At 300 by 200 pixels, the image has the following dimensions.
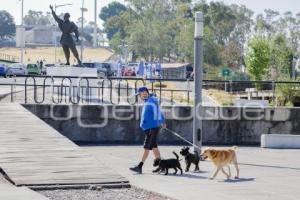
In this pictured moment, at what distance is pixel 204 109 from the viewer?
2177cm

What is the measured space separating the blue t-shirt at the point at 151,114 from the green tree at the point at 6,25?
175973mm

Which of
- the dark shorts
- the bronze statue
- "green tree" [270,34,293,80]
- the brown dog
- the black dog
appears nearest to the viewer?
the brown dog

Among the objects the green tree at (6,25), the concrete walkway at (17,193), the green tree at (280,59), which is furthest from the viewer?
the green tree at (6,25)

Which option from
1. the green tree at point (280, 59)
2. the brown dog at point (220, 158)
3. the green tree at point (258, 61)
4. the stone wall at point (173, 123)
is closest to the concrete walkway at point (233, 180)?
the brown dog at point (220, 158)

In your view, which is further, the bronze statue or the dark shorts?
the bronze statue

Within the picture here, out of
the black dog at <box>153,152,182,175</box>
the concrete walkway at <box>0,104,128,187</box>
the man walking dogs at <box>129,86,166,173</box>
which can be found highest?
the man walking dogs at <box>129,86,166,173</box>

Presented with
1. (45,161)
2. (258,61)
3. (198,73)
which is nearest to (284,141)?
(198,73)

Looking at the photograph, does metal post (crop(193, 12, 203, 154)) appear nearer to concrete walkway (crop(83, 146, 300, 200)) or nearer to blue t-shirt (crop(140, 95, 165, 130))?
concrete walkway (crop(83, 146, 300, 200))

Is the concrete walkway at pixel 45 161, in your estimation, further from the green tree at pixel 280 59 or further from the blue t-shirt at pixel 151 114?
the green tree at pixel 280 59

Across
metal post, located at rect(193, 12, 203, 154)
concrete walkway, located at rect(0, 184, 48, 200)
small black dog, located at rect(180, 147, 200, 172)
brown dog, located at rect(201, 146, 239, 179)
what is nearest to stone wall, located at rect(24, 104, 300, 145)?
metal post, located at rect(193, 12, 203, 154)

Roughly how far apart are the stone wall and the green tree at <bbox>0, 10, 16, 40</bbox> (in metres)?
168

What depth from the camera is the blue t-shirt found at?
13.6m

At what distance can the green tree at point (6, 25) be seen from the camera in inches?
7343

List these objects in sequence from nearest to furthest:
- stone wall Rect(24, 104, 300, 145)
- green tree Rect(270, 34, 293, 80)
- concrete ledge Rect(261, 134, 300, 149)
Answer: concrete ledge Rect(261, 134, 300, 149) < stone wall Rect(24, 104, 300, 145) < green tree Rect(270, 34, 293, 80)
